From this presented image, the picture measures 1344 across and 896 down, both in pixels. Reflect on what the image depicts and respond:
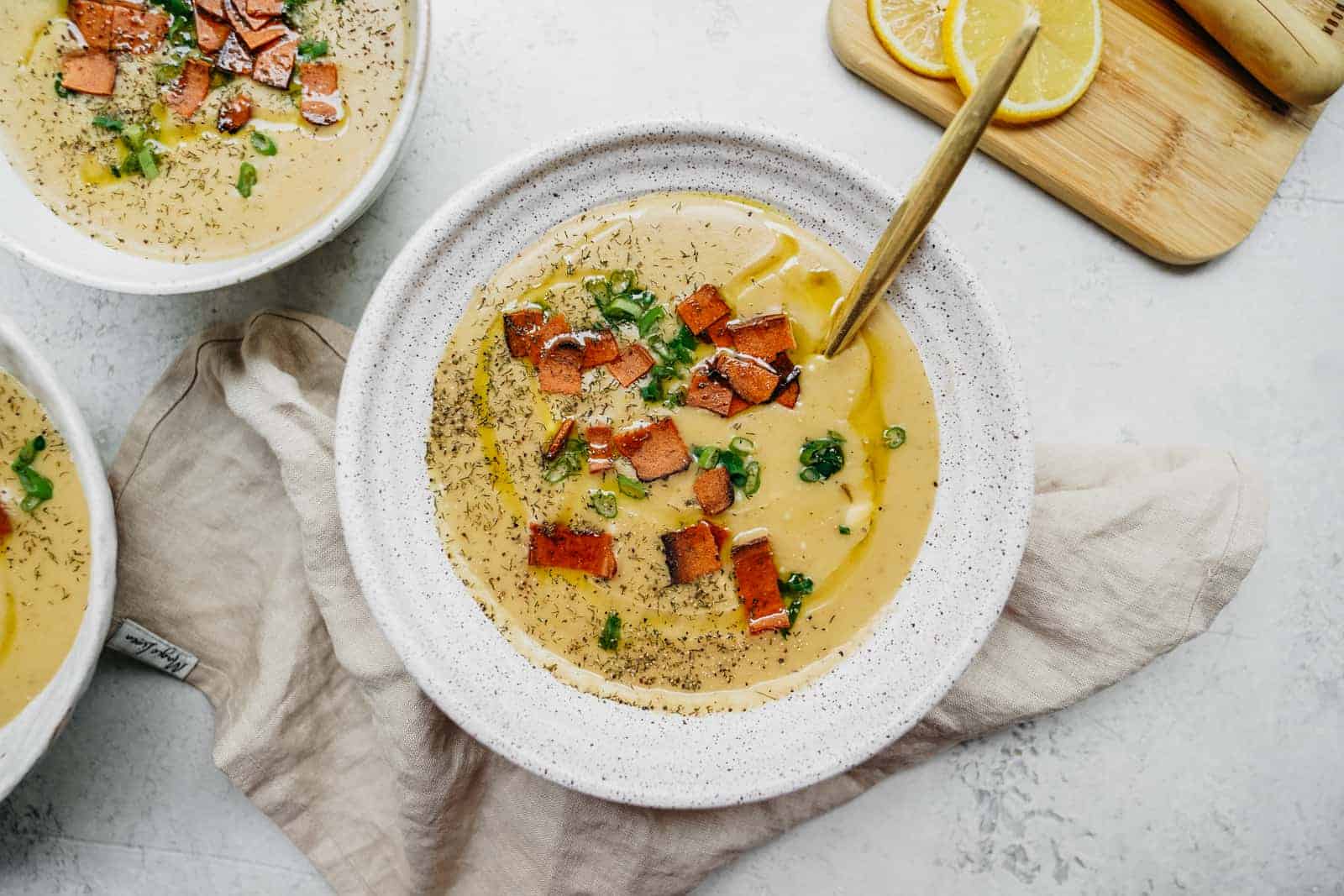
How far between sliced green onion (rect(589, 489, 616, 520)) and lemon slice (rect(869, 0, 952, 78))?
1584 mm

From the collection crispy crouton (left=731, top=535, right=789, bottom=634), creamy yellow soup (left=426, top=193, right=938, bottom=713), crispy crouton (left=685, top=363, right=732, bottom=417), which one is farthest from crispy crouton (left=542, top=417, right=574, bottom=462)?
crispy crouton (left=731, top=535, right=789, bottom=634)

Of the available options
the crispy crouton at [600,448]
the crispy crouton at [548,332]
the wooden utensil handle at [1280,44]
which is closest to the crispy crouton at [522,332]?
the crispy crouton at [548,332]

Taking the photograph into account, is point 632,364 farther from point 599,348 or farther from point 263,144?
point 263,144

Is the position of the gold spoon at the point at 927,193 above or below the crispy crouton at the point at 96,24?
above

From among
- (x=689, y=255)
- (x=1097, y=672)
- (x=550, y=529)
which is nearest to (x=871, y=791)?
(x=1097, y=672)

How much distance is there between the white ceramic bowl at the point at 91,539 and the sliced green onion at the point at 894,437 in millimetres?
2084

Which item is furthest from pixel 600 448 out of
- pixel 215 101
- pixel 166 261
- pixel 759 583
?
pixel 215 101

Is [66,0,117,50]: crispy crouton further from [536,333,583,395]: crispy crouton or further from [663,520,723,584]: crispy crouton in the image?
[663,520,723,584]: crispy crouton

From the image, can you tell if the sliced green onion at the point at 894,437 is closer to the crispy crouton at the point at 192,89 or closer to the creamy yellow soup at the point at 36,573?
the crispy crouton at the point at 192,89

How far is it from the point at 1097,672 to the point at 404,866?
2.21 metres

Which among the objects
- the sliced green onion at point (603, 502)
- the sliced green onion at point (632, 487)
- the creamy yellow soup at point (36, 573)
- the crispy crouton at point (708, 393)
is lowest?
the creamy yellow soup at point (36, 573)

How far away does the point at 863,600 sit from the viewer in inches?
99.7

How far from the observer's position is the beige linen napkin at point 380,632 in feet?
8.90

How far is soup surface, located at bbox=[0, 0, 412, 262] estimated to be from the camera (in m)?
2.58
